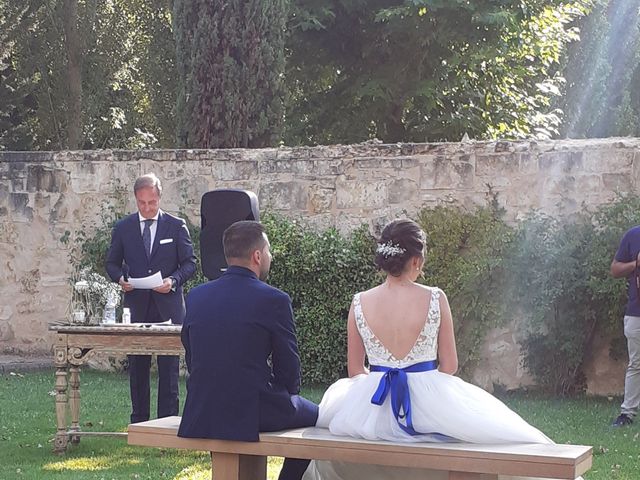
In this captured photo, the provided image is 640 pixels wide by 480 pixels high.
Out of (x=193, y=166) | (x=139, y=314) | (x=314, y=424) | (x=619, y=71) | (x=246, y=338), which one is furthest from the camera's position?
(x=619, y=71)

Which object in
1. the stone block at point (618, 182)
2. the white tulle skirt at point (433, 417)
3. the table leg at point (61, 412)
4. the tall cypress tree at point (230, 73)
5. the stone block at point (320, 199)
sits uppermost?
the tall cypress tree at point (230, 73)

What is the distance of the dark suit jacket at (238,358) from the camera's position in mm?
4805

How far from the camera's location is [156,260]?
7.18 metres

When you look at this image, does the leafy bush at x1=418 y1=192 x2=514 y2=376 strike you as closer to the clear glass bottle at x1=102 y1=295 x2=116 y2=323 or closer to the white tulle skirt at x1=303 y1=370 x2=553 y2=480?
the clear glass bottle at x1=102 y1=295 x2=116 y2=323

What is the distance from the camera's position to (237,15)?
12.2m

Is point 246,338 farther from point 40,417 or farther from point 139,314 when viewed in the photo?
point 40,417

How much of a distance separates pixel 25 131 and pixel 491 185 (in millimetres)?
12189

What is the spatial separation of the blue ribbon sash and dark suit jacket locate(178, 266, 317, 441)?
1.34 feet

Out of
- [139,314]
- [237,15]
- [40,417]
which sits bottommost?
[40,417]

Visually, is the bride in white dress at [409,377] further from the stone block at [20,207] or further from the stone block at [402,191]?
the stone block at [20,207]

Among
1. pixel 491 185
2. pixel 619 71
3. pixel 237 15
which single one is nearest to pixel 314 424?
pixel 491 185

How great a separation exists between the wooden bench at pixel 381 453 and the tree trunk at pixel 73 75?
13.9 metres

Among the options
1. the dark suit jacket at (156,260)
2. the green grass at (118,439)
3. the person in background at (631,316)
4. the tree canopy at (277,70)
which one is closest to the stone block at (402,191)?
the green grass at (118,439)

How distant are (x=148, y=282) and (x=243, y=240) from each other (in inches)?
87.0
